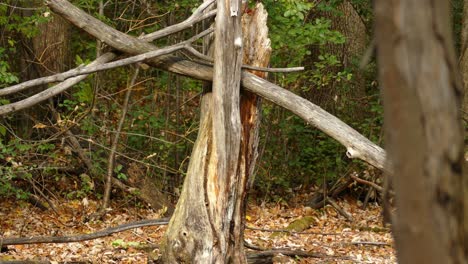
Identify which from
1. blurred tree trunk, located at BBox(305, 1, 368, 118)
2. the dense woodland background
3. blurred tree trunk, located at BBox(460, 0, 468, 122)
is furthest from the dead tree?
blurred tree trunk, located at BBox(305, 1, 368, 118)

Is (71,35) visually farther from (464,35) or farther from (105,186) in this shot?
(464,35)

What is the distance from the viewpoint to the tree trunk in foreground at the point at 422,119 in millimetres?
2316

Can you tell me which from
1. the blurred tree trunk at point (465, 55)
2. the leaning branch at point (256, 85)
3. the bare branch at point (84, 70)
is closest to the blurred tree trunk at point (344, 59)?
the blurred tree trunk at point (465, 55)

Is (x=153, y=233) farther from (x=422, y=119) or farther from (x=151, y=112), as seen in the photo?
(x=422, y=119)

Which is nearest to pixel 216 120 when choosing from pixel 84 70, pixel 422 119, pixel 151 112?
pixel 84 70

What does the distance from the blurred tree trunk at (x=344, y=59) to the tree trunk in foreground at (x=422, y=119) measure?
11.9 metres

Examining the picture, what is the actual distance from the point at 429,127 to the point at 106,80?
1131 cm

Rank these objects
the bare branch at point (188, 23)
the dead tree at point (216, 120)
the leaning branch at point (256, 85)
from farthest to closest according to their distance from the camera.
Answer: the bare branch at point (188, 23)
the dead tree at point (216, 120)
the leaning branch at point (256, 85)

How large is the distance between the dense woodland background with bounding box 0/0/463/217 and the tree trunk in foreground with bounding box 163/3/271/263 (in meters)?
3.00

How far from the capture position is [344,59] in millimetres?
14367

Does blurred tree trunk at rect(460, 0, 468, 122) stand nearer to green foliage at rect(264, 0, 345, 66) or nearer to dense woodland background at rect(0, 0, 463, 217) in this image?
dense woodland background at rect(0, 0, 463, 217)

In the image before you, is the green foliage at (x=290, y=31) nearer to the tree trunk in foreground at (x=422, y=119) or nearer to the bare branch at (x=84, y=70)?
the bare branch at (x=84, y=70)

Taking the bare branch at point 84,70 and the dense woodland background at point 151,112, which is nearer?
the bare branch at point 84,70

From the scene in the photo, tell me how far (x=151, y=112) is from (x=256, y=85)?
225 inches
